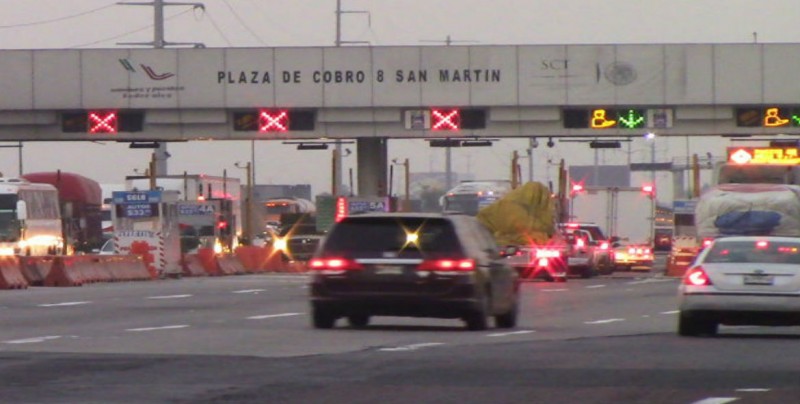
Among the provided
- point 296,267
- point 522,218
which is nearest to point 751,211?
point 522,218

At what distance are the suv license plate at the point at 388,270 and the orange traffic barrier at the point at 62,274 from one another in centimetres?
1973

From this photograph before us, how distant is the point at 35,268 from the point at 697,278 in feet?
70.5

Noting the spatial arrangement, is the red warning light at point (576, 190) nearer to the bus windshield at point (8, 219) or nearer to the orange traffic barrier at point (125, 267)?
the bus windshield at point (8, 219)

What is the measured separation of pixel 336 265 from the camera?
22.1 metres

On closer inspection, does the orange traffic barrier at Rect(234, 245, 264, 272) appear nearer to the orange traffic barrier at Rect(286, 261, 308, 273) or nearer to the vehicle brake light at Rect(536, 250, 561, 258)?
the orange traffic barrier at Rect(286, 261, 308, 273)

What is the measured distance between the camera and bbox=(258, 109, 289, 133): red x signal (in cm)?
5359

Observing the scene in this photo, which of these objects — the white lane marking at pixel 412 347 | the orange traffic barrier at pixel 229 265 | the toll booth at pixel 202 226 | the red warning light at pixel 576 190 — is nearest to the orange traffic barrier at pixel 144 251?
the orange traffic barrier at pixel 229 265

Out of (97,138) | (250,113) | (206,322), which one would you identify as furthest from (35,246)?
(206,322)

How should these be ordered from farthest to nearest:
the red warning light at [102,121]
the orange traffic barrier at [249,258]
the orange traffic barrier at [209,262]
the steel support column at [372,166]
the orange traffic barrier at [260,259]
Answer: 1. the orange traffic barrier at [260,259]
2. the orange traffic barrier at [249,258]
3. the steel support column at [372,166]
4. the red warning light at [102,121]
5. the orange traffic barrier at [209,262]

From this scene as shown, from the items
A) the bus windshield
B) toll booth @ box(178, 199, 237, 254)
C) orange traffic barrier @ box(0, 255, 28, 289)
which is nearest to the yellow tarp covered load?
the bus windshield

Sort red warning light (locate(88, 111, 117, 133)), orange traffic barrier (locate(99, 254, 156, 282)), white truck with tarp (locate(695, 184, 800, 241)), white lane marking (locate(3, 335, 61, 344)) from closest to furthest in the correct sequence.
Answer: white lane marking (locate(3, 335, 61, 344)), white truck with tarp (locate(695, 184, 800, 241)), orange traffic barrier (locate(99, 254, 156, 282)), red warning light (locate(88, 111, 117, 133))

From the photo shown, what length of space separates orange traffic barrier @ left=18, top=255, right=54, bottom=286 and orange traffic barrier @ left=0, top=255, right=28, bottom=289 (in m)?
0.52

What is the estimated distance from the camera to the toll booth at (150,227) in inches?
1903

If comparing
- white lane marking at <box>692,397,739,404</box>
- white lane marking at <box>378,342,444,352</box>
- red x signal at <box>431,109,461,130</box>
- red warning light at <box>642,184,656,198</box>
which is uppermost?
red x signal at <box>431,109,461,130</box>
